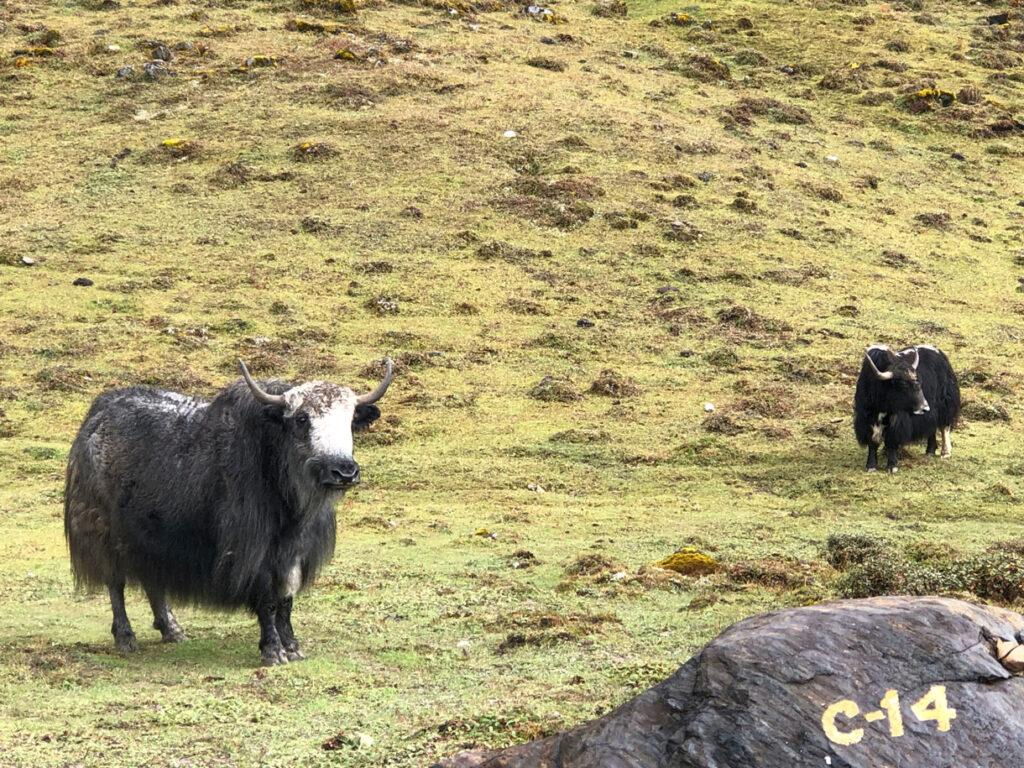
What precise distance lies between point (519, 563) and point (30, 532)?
194 inches

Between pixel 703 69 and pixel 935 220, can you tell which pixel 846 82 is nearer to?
pixel 703 69

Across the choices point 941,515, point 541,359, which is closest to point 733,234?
point 541,359

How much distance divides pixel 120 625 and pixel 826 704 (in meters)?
5.94

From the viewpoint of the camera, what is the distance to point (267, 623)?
895 centimetres

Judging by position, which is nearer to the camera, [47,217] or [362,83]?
[47,217]

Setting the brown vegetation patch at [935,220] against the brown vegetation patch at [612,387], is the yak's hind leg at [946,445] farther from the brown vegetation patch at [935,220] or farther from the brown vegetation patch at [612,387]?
the brown vegetation patch at [935,220]

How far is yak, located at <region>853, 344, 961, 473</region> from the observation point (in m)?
16.0

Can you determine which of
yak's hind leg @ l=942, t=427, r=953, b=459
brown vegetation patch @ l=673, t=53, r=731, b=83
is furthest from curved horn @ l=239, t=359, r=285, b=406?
brown vegetation patch @ l=673, t=53, r=731, b=83

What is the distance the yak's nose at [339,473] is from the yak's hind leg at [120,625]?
1.95 meters

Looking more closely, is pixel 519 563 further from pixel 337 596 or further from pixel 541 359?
pixel 541 359

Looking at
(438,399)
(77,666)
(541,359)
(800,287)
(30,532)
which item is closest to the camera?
(77,666)

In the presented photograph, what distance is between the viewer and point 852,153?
29891 mm

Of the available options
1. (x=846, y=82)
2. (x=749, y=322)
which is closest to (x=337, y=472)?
(x=749, y=322)

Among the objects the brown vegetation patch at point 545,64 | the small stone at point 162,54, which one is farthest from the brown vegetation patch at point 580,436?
the small stone at point 162,54
